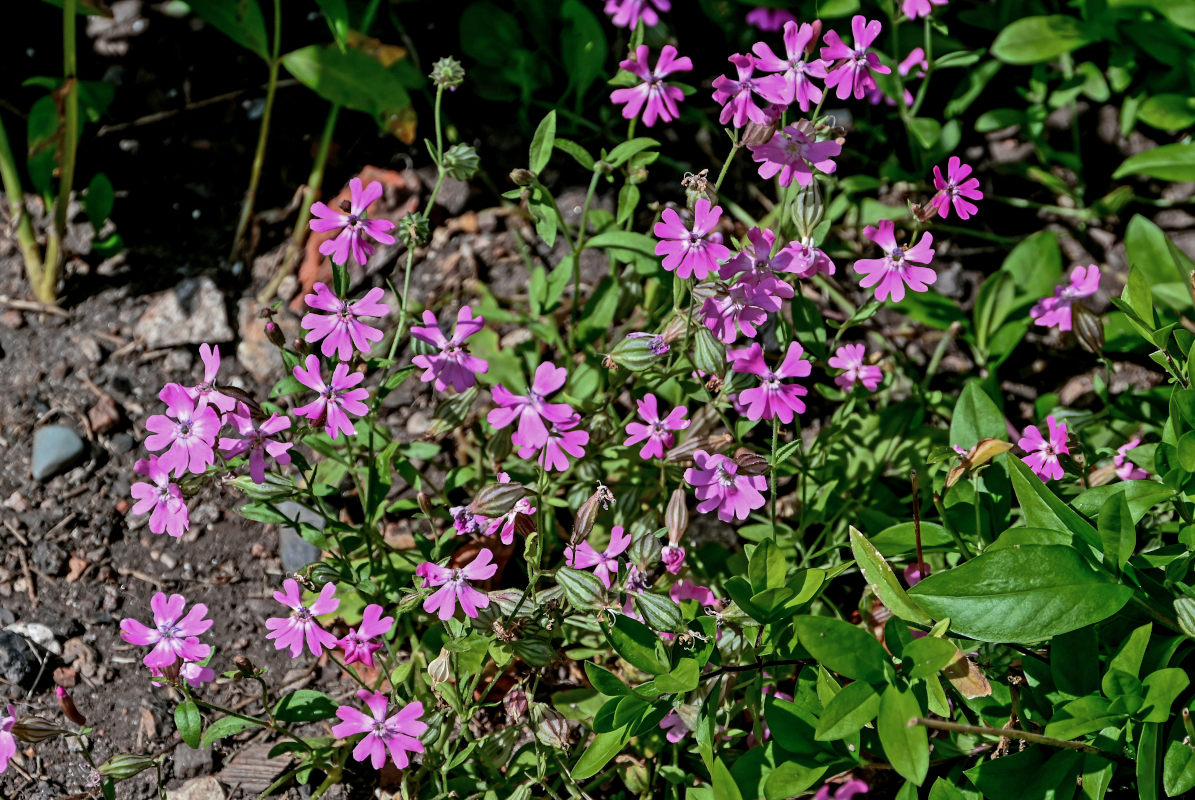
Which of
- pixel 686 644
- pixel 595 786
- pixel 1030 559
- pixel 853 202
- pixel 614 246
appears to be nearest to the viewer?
pixel 1030 559

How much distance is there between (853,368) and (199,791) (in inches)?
73.2

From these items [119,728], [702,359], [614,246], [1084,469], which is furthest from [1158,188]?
[119,728]

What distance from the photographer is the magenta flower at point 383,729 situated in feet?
6.96

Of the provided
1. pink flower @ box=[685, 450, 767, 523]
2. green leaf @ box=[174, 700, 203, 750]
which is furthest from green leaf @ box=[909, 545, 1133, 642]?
green leaf @ box=[174, 700, 203, 750]

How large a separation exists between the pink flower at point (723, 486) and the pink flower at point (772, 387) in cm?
13

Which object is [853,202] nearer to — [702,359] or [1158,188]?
[1158,188]

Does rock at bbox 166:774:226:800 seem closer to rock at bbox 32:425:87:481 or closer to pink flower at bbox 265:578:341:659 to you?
pink flower at bbox 265:578:341:659

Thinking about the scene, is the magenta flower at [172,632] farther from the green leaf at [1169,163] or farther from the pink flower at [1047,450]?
the green leaf at [1169,163]

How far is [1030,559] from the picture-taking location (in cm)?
194

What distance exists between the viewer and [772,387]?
7.75 feet

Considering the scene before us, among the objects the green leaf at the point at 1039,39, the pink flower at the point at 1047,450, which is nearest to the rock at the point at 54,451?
the pink flower at the point at 1047,450

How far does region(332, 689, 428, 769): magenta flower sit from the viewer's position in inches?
83.5

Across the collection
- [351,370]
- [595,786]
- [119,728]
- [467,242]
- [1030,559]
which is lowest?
[119,728]

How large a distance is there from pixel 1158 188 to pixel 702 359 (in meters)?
2.35
